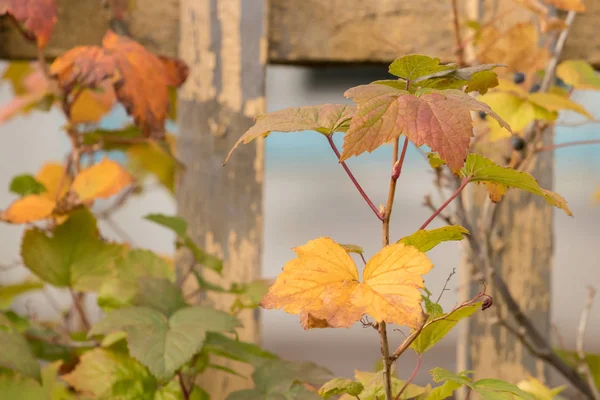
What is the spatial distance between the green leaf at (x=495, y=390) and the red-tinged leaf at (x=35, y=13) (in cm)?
74

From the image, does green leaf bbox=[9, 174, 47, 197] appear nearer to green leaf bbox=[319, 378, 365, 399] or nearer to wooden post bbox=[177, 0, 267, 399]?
wooden post bbox=[177, 0, 267, 399]

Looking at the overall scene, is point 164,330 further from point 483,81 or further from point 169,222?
point 483,81

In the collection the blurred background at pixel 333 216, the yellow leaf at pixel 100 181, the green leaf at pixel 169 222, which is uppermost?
the yellow leaf at pixel 100 181

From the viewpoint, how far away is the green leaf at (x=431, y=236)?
51cm

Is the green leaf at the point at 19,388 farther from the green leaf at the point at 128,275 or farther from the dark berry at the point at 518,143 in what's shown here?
the dark berry at the point at 518,143

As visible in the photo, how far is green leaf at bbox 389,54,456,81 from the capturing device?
0.51 meters

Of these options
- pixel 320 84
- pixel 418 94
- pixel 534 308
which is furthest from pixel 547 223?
pixel 320 84

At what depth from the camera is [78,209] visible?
0.96 meters

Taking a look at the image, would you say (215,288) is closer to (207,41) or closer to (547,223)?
(207,41)

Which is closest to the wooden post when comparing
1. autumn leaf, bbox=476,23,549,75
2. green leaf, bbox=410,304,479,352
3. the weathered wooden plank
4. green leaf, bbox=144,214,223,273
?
the weathered wooden plank

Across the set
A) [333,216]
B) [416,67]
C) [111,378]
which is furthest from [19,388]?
[333,216]

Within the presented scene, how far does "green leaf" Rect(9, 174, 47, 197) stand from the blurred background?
167 centimetres

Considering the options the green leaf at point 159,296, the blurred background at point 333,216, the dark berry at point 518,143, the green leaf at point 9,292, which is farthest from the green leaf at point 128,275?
the blurred background at point 333,216

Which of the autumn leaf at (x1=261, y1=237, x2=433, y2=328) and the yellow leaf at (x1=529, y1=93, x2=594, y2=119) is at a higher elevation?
the yellow leaf at (x1=529, y1=93, x2=594, y2=119)
